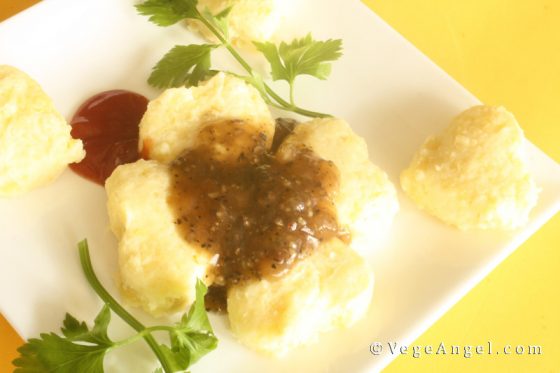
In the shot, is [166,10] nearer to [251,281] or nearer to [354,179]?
[354,179]

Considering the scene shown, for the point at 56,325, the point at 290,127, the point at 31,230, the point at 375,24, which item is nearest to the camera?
the point at 56,325

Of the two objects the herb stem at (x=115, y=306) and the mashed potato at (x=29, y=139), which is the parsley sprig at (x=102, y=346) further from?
the mashed potato at (x=29, y=139)

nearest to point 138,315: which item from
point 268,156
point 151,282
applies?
point 151,282

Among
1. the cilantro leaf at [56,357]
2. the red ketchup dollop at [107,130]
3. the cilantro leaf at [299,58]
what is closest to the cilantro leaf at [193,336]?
the cilantro leaf at [56,357]

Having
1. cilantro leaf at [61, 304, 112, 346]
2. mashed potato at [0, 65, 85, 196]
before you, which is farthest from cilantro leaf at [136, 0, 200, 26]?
cilantro leaf at [61, 304, 112, 346]

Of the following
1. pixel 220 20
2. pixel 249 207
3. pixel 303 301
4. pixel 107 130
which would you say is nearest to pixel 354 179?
pixel 249 207

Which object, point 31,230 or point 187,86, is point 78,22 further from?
point 31,230

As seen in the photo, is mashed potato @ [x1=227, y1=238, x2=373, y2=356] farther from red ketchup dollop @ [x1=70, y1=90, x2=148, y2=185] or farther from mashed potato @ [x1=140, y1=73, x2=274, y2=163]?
red ketchup dollop @ [x1=70, y1=90, x2=148, y2=185]
